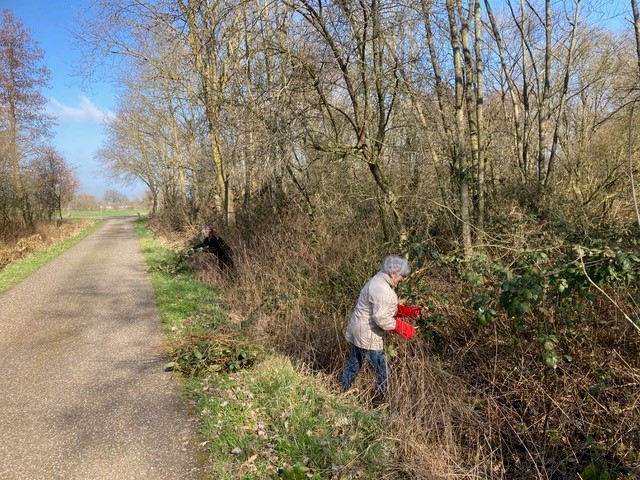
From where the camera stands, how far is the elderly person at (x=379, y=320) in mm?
4301

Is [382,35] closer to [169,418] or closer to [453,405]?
[453,405]

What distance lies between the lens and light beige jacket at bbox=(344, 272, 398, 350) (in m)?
4.29

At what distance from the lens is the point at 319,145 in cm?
714

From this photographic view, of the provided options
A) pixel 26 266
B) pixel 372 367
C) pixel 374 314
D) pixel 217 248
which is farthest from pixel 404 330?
pixel 26 266

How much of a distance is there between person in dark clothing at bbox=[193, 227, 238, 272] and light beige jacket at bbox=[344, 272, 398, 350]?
5732mm

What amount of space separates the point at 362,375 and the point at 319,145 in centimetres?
402

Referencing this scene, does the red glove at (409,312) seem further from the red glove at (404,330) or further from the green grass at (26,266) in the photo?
the green grass at (26,266)

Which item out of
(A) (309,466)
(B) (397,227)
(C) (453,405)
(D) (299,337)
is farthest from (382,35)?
(A) (309,466)

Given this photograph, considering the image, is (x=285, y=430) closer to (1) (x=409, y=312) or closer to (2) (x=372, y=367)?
(2) (x=372, y=367)

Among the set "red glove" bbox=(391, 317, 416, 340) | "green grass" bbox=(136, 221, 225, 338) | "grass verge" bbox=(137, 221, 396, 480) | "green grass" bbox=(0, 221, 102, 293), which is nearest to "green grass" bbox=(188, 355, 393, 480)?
"grass verge" bbox=(137, 221, 396, 480)

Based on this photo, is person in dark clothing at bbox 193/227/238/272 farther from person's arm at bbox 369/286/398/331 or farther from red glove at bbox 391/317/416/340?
red glove at bbox 391/317/416/340

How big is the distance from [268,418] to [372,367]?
4.56 ft

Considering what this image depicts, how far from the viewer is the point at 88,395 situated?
4.40 meters

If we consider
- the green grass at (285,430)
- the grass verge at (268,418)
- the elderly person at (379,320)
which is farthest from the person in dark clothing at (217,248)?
the elderly person at (379,320)
